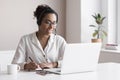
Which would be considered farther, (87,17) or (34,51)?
(87,17)

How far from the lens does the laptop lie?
1939 millimetres

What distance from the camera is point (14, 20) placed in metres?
3.73

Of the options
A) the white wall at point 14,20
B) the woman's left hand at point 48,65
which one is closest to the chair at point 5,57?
the white wall at point 14,20

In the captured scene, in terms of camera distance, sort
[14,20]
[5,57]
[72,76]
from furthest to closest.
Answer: [14,20]
[5,57]
[72,76]

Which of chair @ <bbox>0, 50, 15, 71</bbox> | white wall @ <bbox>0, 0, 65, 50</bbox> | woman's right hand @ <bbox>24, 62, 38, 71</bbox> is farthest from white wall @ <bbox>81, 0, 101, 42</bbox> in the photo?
woman's right hand @ <bbox>24, 62, 38, 71</bbox>

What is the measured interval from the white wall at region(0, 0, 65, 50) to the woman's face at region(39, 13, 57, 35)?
127 cm

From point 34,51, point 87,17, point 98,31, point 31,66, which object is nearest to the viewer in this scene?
point 31,66

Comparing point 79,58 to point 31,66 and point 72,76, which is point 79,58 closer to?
point 72,76

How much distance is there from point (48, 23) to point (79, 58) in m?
0.64

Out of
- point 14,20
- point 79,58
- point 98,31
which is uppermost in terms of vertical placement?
point 14,20

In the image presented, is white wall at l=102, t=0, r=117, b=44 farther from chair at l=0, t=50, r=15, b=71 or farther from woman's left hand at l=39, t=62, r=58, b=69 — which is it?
woman's left hand at l=39, t=62, r=58, b=69

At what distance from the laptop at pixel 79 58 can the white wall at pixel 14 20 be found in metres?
1.77

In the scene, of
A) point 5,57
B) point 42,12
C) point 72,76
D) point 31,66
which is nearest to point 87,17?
point 5,57

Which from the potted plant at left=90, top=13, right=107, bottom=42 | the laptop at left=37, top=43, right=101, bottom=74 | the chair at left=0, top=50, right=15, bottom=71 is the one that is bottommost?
the chair at left=0, top=50, right=15, bottom=71
